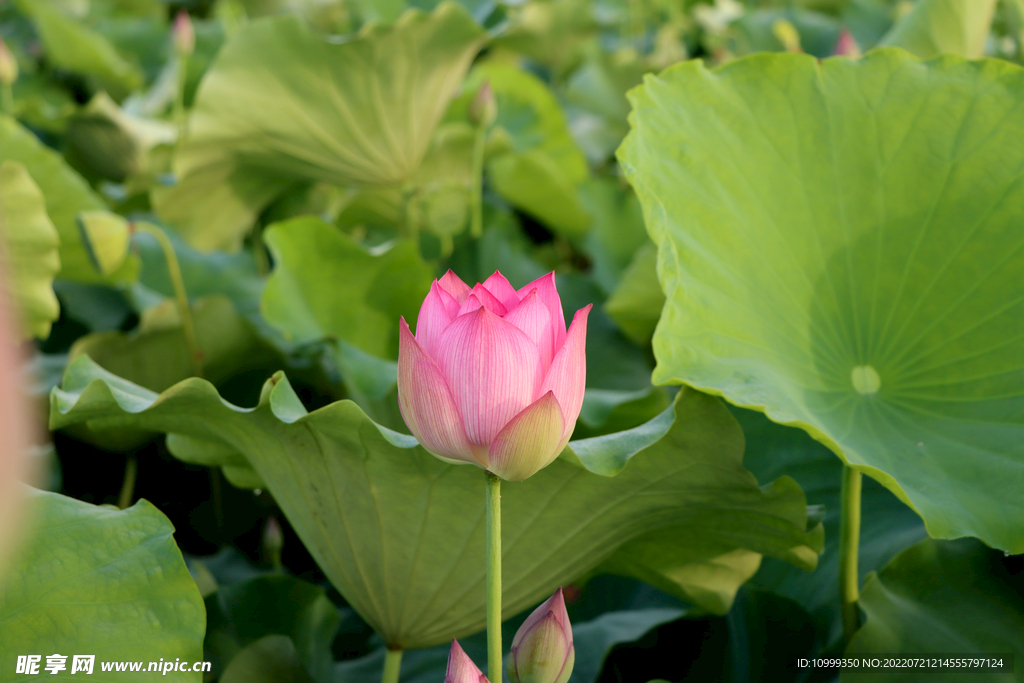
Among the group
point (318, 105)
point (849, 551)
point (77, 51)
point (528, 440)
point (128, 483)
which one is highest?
point (528, 440)

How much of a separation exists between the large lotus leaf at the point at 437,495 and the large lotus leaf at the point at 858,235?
0.09 m

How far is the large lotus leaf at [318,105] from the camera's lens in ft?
3.71

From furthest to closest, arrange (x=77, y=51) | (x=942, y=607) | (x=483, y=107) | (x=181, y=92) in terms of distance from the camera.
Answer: (x=77, y=51) → (x=181, y=92) → (x=483, y=107) → (x=942, y=607)

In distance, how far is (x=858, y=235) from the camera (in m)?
0.78

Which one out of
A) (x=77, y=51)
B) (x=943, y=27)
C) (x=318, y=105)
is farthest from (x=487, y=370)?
(x=77, y=51)

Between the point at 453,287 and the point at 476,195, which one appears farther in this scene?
the point at 476,195

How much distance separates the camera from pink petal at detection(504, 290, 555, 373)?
1.51ft

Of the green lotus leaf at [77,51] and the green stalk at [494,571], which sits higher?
the green stalk at [494,571]

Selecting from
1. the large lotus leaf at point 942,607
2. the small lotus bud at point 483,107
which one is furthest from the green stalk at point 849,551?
the small lotus bud at point 483,107

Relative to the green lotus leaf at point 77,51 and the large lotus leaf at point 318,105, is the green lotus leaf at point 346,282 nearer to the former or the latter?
the large lotus leaf at point 318,105

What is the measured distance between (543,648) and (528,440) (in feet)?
0.44

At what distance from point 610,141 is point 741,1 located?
919 millimetres

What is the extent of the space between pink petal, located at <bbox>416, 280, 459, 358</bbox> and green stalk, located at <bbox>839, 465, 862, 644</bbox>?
1.34ft

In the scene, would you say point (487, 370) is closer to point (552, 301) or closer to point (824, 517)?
point (552, 301)
